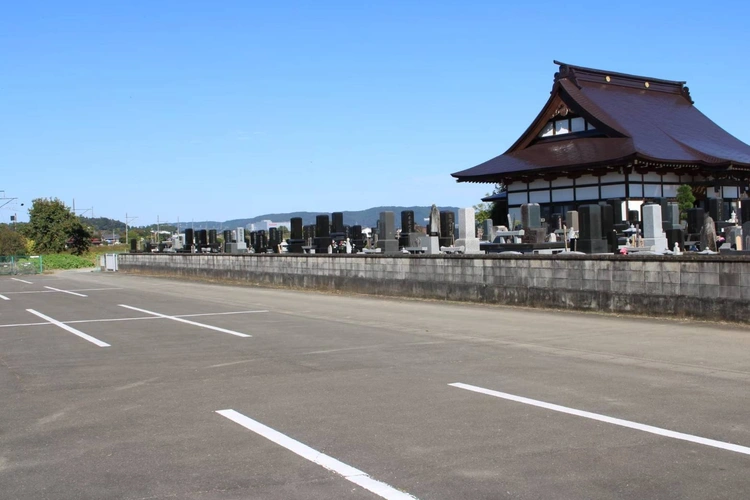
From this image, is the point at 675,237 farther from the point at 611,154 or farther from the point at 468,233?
the point at 611,154

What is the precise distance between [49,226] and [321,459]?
83638mm

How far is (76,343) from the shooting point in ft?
38.9

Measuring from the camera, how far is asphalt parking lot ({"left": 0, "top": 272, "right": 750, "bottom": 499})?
4.57 meters

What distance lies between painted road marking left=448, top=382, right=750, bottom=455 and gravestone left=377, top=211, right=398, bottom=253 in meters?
15.8

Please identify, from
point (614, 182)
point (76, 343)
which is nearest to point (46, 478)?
point (76, 343)

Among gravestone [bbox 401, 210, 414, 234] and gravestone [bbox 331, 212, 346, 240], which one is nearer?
gravestone [bbox 401, 210, 414, 234]

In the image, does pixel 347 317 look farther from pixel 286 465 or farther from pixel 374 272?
pixel 286 465

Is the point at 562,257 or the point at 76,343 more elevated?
the point at 562,257

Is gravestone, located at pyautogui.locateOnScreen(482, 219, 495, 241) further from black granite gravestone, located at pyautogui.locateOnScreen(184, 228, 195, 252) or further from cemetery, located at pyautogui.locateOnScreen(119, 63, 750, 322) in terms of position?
black granite gravestone, located at pyautogui.locateOnScreen(184, 228, 195, 252)

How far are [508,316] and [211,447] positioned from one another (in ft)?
32.5

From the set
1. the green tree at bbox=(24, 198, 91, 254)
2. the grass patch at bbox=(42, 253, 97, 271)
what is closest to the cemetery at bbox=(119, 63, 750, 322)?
the grass patch at bbox=(42, 253, 97, 271)

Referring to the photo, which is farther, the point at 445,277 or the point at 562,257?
the point at 445,277

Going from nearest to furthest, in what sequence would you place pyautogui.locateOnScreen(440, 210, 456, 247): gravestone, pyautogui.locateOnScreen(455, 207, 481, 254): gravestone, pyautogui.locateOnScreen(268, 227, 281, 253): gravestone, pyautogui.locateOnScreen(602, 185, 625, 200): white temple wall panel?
pyautogui.locateOnScreen(455, 207, 481, 254): gravestone < pyautogui.locateOnScreen(440, 210, 456, 247): gravestone < pyautogui.locateOnScreen(602, 185, 625, 200): white temple wall panel < pyautogui.locateOnScreen(268, 227, 281, 253): gravestone

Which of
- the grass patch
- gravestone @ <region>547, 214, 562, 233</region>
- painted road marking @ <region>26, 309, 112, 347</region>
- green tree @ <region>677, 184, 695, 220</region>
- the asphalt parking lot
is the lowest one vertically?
painted road marking @ <region>26, 309, 112, 347</region>
